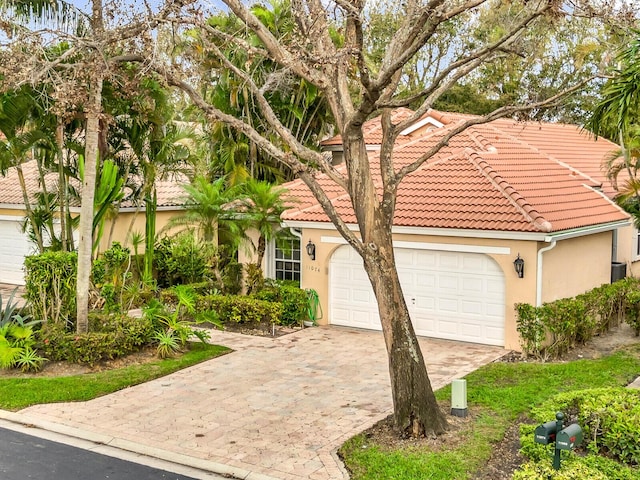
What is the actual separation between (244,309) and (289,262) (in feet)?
10.3

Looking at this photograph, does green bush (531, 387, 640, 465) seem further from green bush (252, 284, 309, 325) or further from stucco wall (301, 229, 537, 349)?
green bush (252, 284, 309, 325)

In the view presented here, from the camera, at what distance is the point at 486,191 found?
55.2 ft

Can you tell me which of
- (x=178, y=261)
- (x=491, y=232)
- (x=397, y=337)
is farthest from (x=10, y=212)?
(x=397, y=337)

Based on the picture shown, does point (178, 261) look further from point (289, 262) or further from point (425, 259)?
point (425, 259)

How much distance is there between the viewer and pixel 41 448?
409 inches

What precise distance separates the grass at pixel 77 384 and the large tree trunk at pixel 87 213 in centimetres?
143

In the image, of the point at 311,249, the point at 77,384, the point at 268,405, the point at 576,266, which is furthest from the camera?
the point at 311,249

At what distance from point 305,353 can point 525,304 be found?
183 inches

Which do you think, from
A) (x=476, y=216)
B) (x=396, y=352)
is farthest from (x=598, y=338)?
(x=396, y=352)

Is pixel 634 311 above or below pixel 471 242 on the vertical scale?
below

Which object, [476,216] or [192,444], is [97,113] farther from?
[476,216]

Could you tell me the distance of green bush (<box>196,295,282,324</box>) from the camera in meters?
17.6

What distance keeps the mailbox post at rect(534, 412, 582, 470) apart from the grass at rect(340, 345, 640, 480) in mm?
1355

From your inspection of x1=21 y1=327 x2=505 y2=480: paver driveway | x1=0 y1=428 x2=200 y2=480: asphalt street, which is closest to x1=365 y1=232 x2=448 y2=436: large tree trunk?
x1=21 y1=327 x2=505 y2=480: paver driveway
